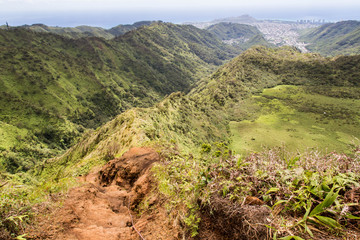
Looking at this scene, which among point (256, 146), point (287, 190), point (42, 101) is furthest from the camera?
point (42, 101)

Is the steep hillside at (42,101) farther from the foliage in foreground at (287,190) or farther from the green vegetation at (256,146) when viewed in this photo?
the foliage in foreground at (287,190)

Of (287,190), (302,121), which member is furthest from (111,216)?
(302,121)

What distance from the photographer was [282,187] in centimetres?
446

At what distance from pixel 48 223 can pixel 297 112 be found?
143 meters

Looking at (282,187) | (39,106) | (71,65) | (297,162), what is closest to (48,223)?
(282,187)

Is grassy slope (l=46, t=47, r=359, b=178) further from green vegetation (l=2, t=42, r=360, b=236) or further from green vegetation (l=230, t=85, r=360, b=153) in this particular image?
green vegetation (l=2, t=42, r=360, b=236)

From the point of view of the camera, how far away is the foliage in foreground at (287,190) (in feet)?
11.5

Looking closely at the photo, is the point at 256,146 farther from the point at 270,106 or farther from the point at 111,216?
the point at 111,216

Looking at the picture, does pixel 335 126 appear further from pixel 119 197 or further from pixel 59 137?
pixel 59 137

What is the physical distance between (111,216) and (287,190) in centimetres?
693

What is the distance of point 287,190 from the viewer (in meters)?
4.38

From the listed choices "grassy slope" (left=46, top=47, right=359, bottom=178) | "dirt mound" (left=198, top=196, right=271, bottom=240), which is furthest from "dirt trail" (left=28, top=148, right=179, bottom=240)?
"grassy slope" (left=46, top=47, right=359, bottom=178)

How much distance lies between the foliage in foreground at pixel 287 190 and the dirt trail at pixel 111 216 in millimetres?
831

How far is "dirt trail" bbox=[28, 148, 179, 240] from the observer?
5.93 m
